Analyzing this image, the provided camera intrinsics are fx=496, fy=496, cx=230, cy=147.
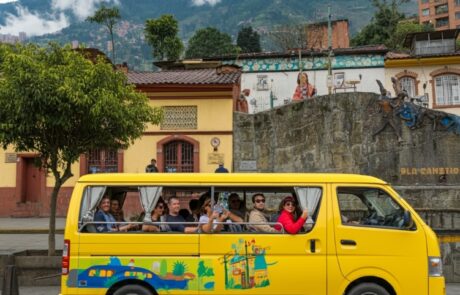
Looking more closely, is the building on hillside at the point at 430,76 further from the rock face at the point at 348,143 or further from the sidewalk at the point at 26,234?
the sidewalk at the point at 26,234

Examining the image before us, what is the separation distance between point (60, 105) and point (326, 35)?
110 feet

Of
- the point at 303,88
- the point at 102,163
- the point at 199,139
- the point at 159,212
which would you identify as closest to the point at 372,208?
the point at 159,212

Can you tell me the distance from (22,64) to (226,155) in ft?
37.6

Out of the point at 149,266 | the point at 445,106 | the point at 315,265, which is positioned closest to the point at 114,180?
the point at 149,266

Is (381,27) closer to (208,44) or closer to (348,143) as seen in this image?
(208,44)

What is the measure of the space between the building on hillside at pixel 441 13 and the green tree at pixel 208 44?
3981 centimetres

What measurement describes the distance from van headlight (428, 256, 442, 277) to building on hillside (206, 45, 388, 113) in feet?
75.2

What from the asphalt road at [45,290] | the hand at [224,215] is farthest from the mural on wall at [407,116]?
the hand at [224,215]

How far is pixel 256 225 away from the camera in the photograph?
277 inches

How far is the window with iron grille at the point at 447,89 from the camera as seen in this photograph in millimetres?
29125

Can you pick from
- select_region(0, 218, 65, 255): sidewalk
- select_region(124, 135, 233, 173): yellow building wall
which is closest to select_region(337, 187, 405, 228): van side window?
select_region(0, 218, 65, 255): sidewalk

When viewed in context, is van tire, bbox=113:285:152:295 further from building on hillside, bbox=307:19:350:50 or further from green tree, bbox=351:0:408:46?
green tree, bbox=351:0:408:46

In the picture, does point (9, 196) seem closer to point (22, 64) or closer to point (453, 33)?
point (22, 64)

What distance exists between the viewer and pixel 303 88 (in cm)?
2870
